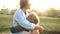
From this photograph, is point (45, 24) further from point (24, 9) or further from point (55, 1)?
point (24, 9)

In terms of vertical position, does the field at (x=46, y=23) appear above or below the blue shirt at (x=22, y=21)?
below

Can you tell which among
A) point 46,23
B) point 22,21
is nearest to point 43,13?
point 46,23

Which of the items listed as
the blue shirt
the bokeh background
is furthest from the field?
the blue shirt

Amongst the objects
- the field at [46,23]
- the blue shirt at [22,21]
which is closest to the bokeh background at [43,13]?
the field at [46,23]

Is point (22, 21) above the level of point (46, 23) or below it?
above

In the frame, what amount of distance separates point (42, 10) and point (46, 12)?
0.06 meters

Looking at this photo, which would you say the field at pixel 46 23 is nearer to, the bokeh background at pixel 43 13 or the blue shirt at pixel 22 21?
the bokeh background at pixel 43 13

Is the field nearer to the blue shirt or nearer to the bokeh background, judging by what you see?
the bokeh background

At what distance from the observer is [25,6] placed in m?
1.12

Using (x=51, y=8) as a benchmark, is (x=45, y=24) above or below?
below

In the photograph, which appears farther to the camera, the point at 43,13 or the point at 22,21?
the point at 43,13

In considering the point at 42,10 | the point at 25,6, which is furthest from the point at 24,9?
the point at 42,10

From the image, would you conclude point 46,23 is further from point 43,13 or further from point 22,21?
point 22,21

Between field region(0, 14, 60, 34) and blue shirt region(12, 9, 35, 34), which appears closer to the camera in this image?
blue shirt region(12, 9, 35, 34)
